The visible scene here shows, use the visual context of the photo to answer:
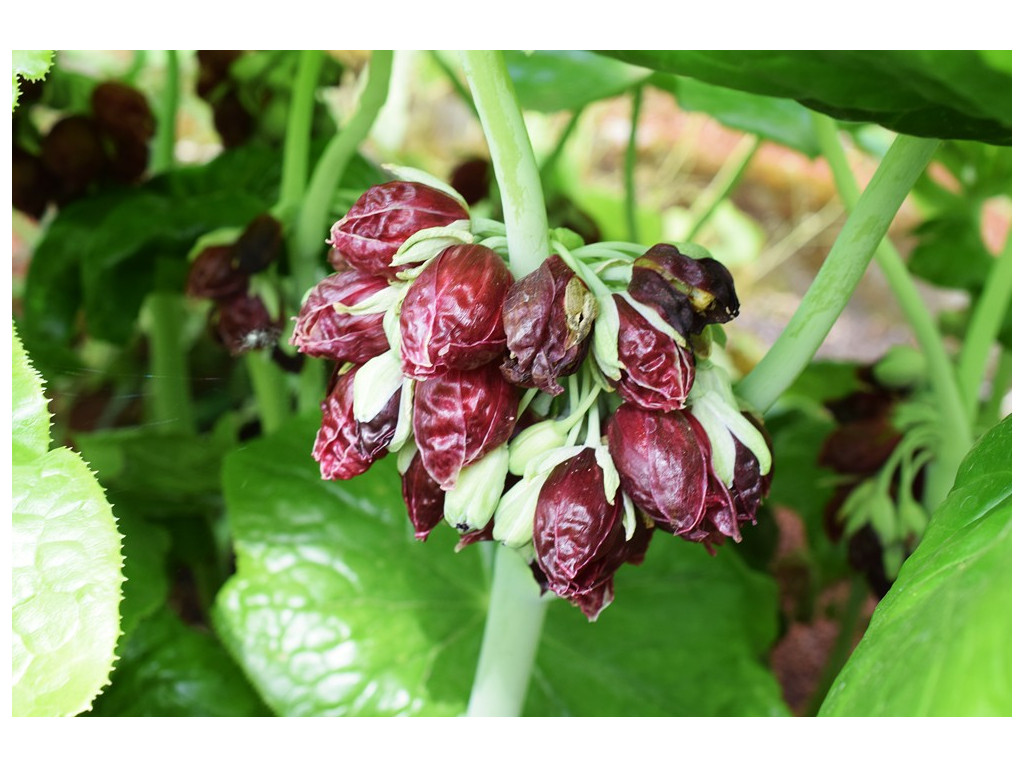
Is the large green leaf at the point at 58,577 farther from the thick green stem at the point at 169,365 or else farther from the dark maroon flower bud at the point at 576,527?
the thick green stem at the point at 169,365

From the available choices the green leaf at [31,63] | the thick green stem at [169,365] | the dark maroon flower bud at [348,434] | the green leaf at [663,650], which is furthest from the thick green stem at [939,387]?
the thick green stem at [169,365]

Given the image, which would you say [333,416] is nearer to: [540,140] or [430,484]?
[430,484]

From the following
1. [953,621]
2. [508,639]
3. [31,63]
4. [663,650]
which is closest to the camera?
[953,621]

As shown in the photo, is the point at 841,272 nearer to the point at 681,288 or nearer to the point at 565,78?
the point at 681,288

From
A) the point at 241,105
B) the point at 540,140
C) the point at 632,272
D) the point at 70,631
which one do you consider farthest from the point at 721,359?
the point at 540,140

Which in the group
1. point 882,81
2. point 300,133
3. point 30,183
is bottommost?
point 30,183

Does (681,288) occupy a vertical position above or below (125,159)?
above

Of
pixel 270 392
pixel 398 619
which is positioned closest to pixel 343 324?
pixel 398 619
